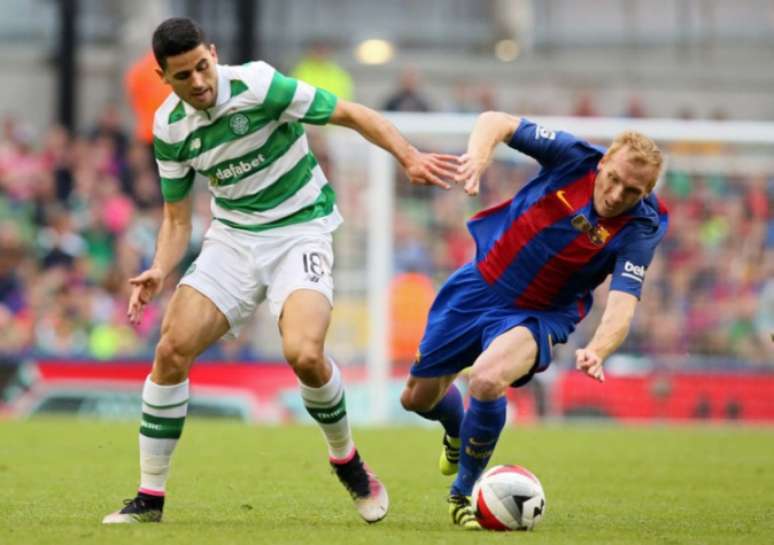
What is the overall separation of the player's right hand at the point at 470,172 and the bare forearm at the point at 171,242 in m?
1.44

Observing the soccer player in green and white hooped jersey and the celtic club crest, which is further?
the celtic club crest

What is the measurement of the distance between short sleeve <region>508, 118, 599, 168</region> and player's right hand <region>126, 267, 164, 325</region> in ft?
6.26

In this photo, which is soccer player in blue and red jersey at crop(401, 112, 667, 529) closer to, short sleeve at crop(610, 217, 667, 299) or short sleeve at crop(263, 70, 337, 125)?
short sleeve at crop(610, 217, 667, 299)

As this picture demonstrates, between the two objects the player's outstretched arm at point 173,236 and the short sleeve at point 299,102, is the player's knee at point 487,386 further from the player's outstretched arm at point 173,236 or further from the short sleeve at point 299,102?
the player's outstretched arm at point 173,236

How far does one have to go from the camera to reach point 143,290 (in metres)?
7.61

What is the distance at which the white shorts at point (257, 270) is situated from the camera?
7.77m

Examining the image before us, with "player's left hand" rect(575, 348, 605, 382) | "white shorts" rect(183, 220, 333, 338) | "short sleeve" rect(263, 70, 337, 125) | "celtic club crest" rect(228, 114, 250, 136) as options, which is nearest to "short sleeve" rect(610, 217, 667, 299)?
"player's left hand" rect(575, 348, 605, 382)

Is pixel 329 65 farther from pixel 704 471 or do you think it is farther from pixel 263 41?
pixel 704 471

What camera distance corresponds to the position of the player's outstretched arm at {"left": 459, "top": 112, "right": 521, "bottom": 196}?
7449 millimetres

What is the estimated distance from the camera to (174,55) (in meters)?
7.41

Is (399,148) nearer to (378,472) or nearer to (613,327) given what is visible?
(613,327)

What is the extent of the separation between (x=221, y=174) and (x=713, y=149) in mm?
9778

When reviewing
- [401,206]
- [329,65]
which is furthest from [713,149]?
[329,65]

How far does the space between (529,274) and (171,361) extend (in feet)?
6.48
